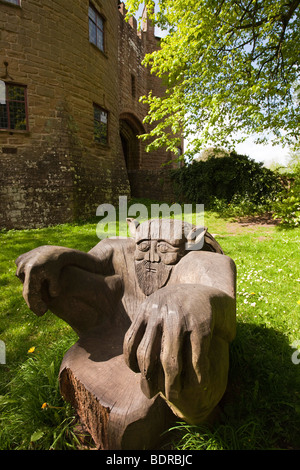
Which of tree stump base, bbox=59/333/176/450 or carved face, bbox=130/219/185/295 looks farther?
carved face, bbox=130/219/185/295

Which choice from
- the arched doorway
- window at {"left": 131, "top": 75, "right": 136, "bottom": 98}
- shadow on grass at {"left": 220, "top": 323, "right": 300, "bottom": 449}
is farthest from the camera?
the arched doorway

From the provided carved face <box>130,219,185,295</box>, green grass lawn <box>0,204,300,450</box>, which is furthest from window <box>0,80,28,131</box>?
carved face <box>130,219,185,295</box>

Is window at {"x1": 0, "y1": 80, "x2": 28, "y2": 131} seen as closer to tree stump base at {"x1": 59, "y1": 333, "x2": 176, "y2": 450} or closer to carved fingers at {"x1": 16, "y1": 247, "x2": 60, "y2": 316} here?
carved fingers at {"x1": 16, "y1": 247, "x2": 60, "y2": 316}

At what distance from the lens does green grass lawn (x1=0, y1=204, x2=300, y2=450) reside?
4.79 feet

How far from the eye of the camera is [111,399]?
128 centimetres

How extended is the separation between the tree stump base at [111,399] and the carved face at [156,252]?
17.7 inches

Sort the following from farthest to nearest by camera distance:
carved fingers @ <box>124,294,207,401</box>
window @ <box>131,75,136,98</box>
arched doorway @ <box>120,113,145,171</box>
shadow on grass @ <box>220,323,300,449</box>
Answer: arched doorway @ <box>120,113,145,171</box>, window @ <box>131,75,136,98</box>, shadow on grass @ <box>220,323,300,449</box>, carved fingers @ <box>124,294,207,401</box>

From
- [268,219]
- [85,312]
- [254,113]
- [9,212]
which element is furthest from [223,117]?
[85,312]

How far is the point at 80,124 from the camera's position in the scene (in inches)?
342

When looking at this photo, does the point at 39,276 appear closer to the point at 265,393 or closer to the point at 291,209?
the point at 265,393

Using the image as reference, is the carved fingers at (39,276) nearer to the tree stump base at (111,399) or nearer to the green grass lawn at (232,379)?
the tree stump base at (111,399)

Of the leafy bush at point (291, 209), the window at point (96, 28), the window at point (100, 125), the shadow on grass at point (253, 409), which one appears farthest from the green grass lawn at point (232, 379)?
the window at point (96, 28)

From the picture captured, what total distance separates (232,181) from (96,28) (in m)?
7.68

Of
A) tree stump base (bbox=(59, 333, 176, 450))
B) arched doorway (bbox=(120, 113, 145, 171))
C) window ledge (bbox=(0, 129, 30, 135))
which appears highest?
arched doorway (bbox=(120, 113, 145, 171))
